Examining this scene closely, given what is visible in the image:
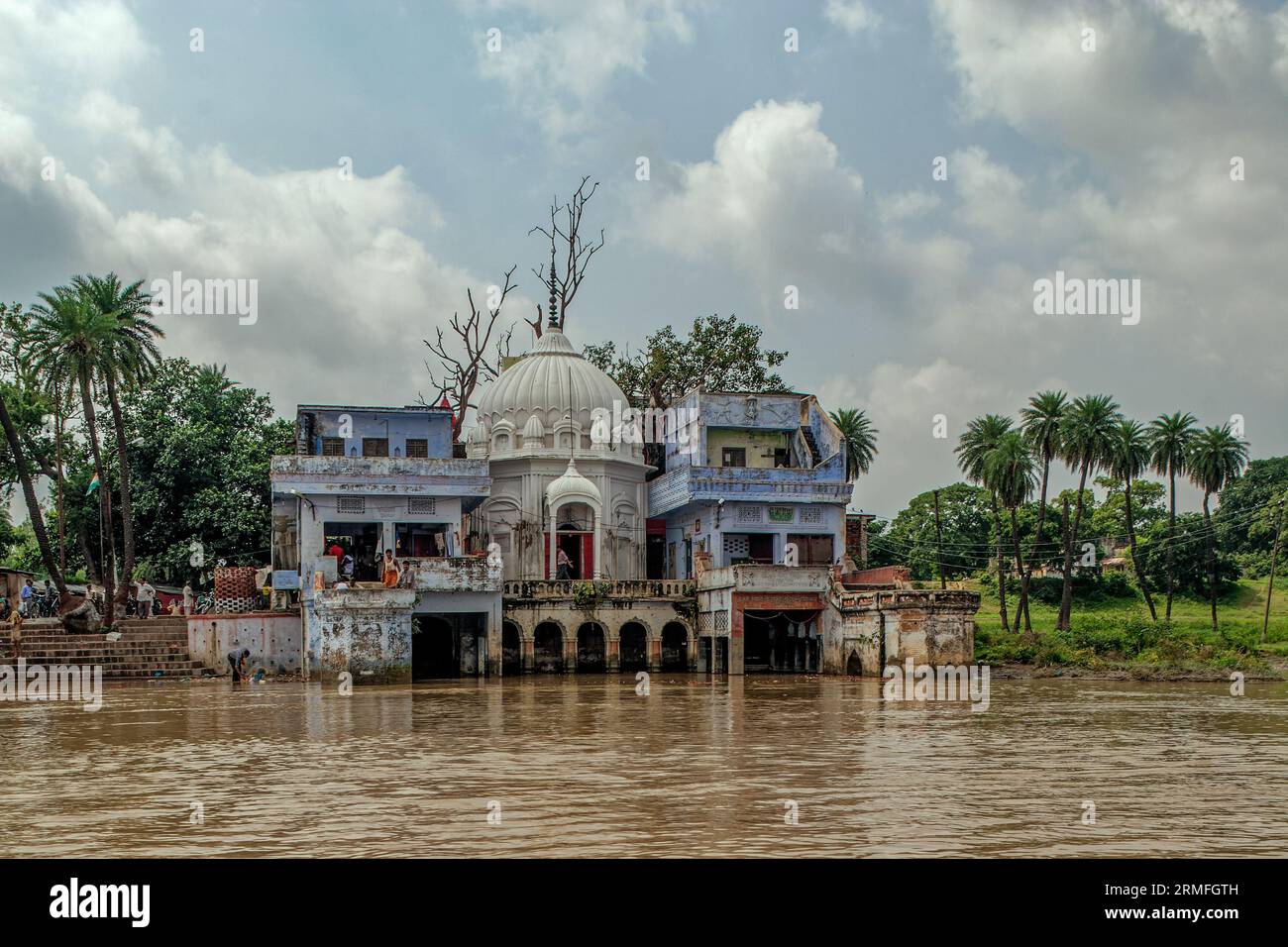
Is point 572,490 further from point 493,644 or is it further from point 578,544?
point 493,644

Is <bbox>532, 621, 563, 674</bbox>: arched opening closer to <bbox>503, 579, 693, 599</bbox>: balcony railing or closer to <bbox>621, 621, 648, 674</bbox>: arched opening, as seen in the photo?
<bbox>503, 579, 693, 599</bbox>: balcony railing

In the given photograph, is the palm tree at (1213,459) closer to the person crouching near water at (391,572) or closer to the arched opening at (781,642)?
the arched opening at (781,642)

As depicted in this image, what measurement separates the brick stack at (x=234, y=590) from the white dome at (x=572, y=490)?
33.0 feet

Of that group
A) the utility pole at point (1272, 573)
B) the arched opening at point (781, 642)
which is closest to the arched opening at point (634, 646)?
the arched opening at point (781, 642)

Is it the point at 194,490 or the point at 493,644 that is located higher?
the point at 194,490

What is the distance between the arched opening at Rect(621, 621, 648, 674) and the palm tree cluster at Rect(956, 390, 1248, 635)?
614 inches

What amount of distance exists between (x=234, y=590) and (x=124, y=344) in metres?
9.30

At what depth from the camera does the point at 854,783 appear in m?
14.5

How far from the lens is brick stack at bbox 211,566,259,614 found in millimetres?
40031

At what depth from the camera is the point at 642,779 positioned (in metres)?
15.0

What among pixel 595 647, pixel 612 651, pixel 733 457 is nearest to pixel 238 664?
pixel 612 651

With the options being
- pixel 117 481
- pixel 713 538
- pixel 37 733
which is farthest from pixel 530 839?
pixel 117 481
